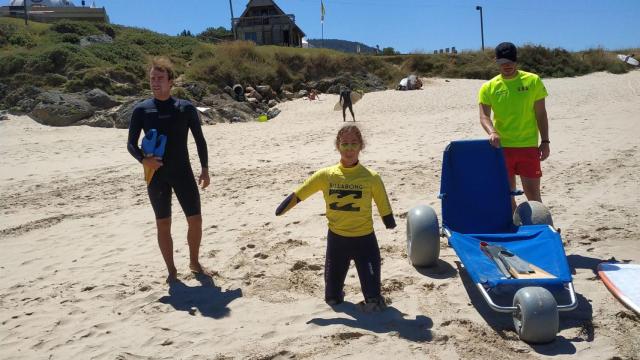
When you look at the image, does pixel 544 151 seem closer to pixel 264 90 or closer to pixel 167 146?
pixel 167 146

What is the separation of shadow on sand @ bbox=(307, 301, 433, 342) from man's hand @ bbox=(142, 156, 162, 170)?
181cm

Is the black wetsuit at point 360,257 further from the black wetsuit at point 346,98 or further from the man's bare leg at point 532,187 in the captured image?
the black wetsuit at point 346,98

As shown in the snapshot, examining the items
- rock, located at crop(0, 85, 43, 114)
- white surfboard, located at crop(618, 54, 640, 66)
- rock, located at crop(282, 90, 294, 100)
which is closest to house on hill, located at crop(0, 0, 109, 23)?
rock, located at crop(282, 90, 294, 100)

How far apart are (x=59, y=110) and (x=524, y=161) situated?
16996mm

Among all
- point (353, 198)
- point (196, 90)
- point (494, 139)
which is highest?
point (196, 90)

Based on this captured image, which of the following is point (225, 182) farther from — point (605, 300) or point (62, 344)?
point (605, 300)

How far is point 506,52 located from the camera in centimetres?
472

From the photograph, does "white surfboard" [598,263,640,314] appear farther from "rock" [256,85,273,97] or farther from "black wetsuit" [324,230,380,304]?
"rock" [256,85,273,97]

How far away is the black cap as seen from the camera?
4707mm

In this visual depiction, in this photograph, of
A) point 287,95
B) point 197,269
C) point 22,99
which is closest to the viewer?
point 197,269

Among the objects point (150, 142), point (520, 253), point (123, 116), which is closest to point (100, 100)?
point (123, 116)

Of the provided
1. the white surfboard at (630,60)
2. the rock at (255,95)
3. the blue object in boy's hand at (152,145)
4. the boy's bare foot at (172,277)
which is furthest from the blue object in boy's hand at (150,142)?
the white surfboard at (630,60)

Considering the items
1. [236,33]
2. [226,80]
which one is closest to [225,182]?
[226,80]

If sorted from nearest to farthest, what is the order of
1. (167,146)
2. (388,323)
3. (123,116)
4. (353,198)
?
(388,323), (353,198), (167,146), (123,116)
